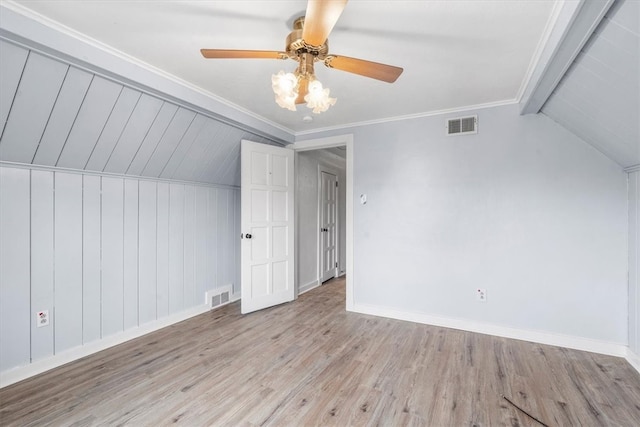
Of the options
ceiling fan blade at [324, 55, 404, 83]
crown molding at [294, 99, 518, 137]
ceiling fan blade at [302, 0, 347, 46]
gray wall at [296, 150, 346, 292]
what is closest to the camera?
ceiling fan blade at [302, 0, 347, 46]

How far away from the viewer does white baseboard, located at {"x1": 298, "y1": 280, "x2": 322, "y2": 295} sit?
4.54 m

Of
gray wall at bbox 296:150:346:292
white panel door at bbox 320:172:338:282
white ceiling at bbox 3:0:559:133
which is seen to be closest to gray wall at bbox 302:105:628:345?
white ceiling at bbox 3:0:559:133

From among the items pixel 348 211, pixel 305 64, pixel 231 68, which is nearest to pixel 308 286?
pixel 348 211

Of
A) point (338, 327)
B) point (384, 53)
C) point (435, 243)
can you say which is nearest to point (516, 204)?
point (435, 243)

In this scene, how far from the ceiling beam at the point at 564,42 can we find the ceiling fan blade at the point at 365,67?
2.90 feet

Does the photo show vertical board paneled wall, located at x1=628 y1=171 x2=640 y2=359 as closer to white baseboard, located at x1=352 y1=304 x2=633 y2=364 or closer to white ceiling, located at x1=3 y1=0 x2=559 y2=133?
white baseboard, located at x1=352 y1=304 x2=633 y2=364

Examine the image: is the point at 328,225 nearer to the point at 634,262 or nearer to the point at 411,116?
the point at 411,116

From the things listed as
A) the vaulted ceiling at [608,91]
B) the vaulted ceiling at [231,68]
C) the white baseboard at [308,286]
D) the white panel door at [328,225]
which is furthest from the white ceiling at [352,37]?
the white baseboard at [308,286]

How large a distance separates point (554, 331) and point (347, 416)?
225cm

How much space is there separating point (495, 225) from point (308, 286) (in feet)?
9.28

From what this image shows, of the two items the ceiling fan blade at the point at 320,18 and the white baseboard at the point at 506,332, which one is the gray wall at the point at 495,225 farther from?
the ceiling fan blade at the point at 320,18

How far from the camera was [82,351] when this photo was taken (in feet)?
8.32

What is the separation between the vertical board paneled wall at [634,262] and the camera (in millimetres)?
2373

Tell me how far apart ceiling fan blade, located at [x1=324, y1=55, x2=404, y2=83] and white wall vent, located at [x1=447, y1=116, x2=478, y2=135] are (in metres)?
1.85
